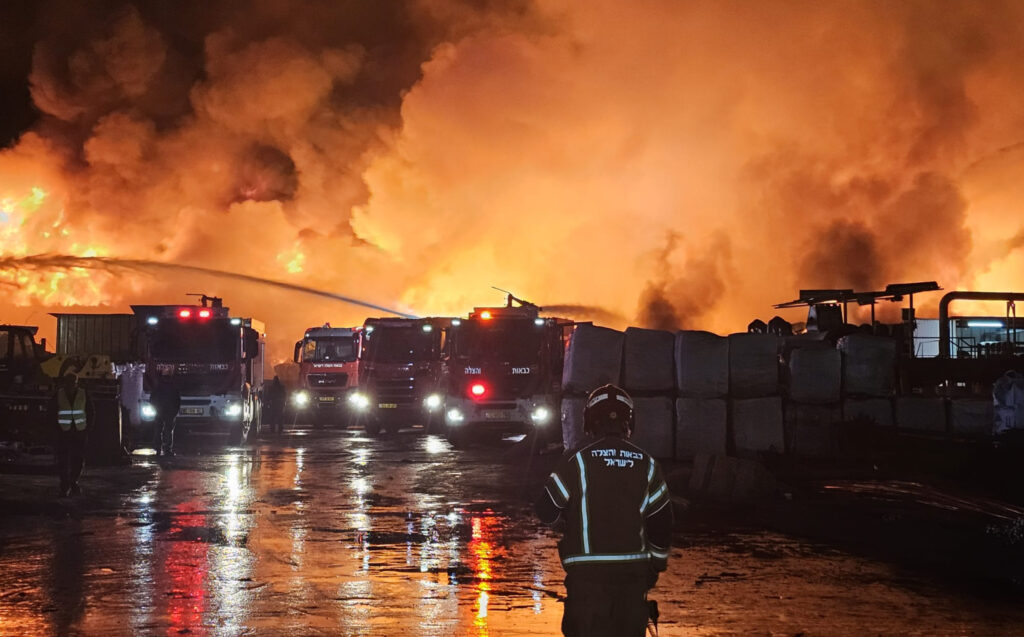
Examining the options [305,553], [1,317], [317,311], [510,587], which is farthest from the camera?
[317,311]

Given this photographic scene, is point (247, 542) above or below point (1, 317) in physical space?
below

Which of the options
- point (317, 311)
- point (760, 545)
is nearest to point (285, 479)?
point (760, 545)

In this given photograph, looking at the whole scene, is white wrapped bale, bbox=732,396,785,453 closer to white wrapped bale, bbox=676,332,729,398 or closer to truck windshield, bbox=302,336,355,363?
white wrapped bale, bbox=676,332,729,398

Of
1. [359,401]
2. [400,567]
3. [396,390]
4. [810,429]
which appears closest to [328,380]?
[359,401]

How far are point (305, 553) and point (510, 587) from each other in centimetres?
226

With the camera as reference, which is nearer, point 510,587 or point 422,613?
point 422,613

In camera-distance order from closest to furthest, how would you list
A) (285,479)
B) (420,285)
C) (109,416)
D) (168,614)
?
(168,614) → (285,479) → (109,416) → (420,285)

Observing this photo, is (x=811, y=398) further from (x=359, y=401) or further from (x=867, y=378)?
(x=359, y=401)

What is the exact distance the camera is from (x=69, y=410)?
41.4ft

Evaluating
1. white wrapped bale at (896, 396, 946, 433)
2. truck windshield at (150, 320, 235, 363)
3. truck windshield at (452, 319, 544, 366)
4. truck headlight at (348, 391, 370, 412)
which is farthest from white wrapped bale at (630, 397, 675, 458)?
truck headlight at (348, 391, 370, 412)

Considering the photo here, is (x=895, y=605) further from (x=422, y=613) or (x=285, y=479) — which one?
(x=285, y=479)

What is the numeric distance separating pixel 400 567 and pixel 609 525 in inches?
193

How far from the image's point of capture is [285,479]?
1519cm

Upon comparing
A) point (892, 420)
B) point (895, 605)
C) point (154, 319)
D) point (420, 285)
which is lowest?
point (895, 605)
